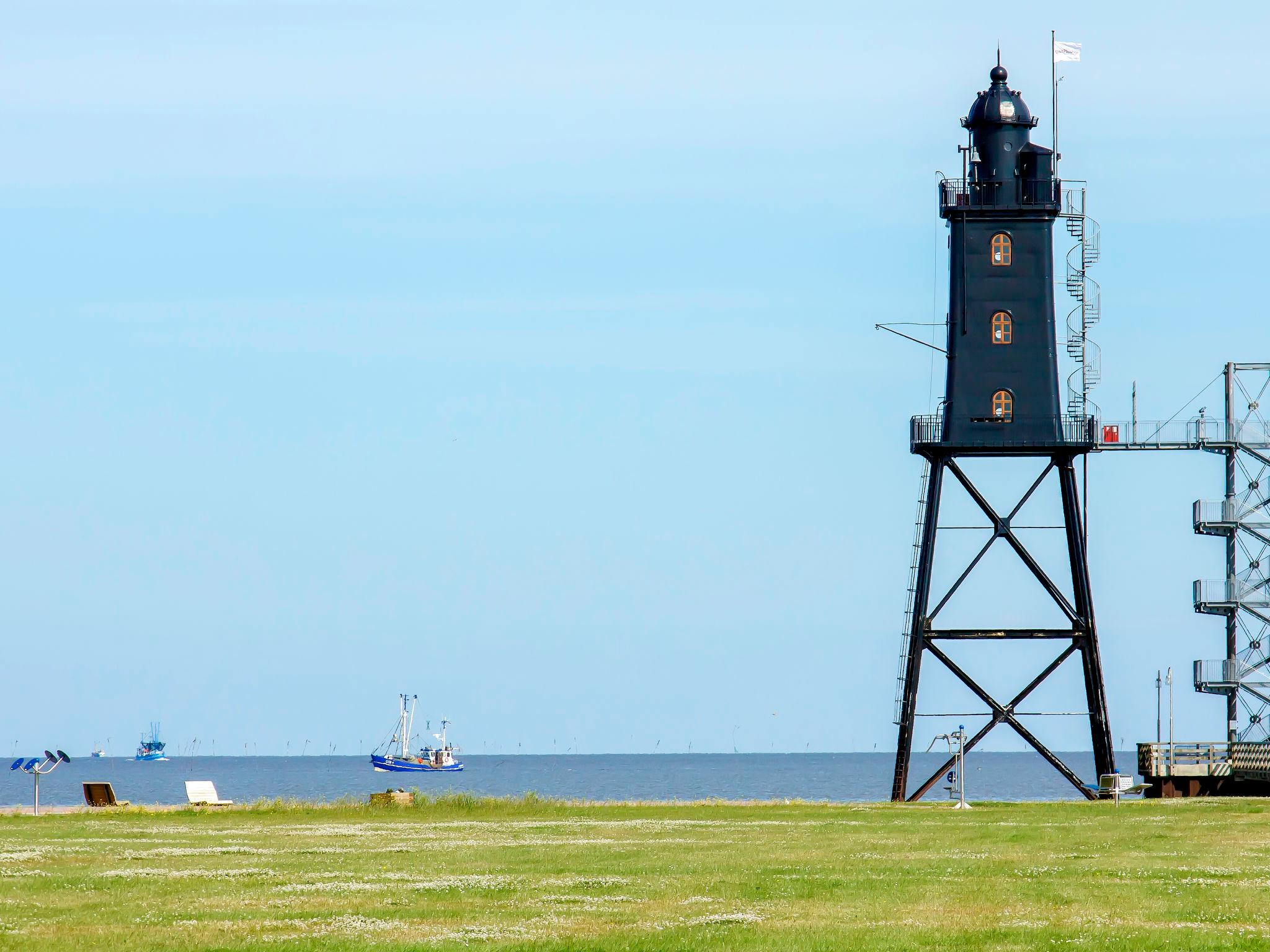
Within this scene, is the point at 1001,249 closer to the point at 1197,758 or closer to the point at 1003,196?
the point at 1003,196

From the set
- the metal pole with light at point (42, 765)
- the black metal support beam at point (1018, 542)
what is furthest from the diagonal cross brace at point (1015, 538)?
the metal pole with light at point (42, 765)

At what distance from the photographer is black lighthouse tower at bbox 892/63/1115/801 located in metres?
59.2

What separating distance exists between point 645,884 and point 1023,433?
34.6 m

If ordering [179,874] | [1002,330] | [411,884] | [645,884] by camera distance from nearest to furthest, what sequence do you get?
[645,884]
[411,884]
[179,874]
[1002,330]

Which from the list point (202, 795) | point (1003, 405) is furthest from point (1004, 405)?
point (202, 795)

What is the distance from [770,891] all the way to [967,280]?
3656cm

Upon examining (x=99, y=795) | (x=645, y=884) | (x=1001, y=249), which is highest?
(x=1001, y=249)

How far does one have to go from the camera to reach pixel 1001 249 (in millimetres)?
59906

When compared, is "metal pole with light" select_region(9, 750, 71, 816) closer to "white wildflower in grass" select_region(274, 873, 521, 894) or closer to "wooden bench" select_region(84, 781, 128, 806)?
"wooden bench" select_region(84, 781, 128, 806)

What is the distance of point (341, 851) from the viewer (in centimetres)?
3491

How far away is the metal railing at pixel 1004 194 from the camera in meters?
60.2

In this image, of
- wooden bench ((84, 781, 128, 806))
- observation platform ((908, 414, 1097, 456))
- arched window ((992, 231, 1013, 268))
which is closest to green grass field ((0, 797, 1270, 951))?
wooden bench ((84, 781, 128, 806))

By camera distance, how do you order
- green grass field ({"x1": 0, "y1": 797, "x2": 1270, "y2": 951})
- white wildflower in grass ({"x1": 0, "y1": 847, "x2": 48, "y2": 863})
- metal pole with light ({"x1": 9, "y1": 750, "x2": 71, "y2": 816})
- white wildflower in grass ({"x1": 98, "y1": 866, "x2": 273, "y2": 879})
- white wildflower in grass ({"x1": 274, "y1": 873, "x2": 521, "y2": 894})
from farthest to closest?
metal pole with light ({"x1": 9, "y1": 750, "x2": 71, "y2": 816})
white wildflower in grass ({"x1": 0, "y1": 847, "x2": 48, "y2": 863})
white wildflower in grass ({"x1": 98, "y1": 866, "x2": 273, "y2": 879})
white wildflower in grass ({"x1": 274, "y1": 873, "x2": 521, "y2": 894})
green grass field ({"x1": 0, "y1": 797, "x2": 1270, "y2": 951})

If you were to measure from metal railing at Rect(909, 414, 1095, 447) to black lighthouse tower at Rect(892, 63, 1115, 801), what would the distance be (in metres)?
0.03
